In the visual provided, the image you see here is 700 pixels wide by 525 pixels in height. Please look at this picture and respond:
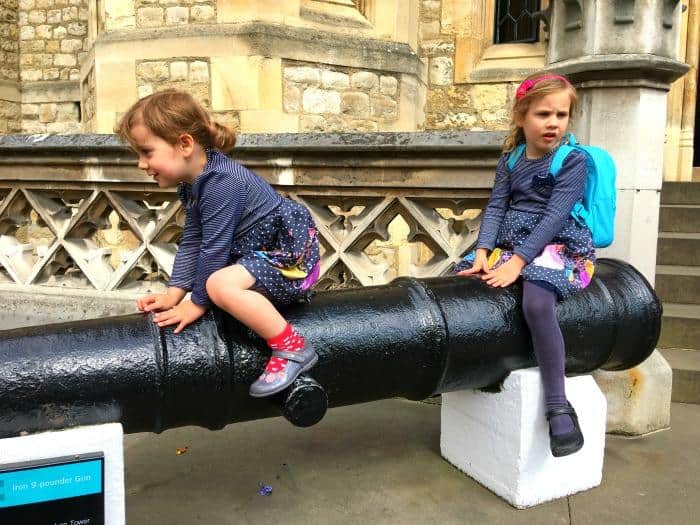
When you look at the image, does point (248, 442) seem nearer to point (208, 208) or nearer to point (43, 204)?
point (208, 208)

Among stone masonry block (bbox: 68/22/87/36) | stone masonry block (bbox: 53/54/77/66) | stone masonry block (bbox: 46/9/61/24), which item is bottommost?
stone masonry block (bbox: 53/54/77/66)

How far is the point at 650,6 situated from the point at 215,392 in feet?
7.55

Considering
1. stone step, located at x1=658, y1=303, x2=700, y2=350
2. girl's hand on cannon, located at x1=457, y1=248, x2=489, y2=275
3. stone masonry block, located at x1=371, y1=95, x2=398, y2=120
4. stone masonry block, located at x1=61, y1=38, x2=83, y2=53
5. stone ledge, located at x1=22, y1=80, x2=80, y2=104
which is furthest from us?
stone ledge, located at x1=22, y1=80, x2=80, y2=104

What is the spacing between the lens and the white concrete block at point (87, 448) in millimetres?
1646

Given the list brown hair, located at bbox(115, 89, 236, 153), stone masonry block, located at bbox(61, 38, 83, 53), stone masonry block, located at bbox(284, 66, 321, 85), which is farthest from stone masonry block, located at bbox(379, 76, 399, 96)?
stone masonry block, located at bbox(61, 38, 83, 53)

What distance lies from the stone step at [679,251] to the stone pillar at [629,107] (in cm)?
151

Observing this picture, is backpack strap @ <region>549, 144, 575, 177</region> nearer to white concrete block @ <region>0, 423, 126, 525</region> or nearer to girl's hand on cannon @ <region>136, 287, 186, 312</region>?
girl's hand on cannon @ <region>136, 287, 186, 312</region>

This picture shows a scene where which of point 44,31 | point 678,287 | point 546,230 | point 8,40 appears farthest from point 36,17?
point 546,230

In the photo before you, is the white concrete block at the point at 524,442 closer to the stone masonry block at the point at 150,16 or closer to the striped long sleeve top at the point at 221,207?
the striped long sleeve top at the point at 221,207

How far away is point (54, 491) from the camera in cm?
165

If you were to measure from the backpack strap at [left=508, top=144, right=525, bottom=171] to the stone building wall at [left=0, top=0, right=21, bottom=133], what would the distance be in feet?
36.1

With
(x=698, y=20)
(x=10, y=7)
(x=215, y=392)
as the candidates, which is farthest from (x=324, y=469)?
(x=10, y=7)

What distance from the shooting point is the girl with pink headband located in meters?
2.22

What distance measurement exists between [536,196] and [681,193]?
3290 mm
